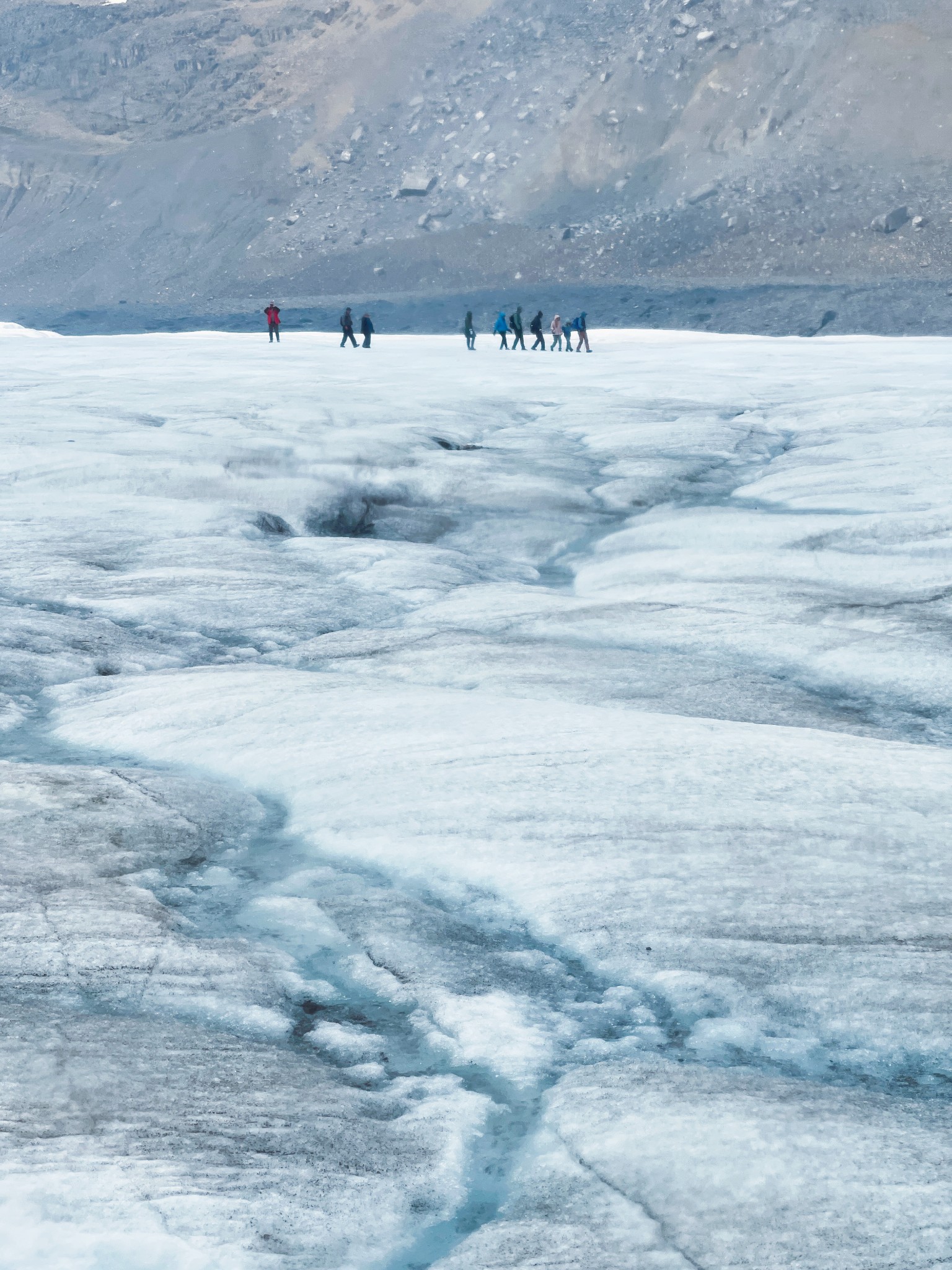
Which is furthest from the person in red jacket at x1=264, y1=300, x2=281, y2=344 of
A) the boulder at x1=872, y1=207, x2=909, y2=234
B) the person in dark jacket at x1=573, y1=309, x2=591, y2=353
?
the boulder at x1=872, y1=207, x2=909, y2=234

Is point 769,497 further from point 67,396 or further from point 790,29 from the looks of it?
point 790,29

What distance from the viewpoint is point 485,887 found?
4.01 metres

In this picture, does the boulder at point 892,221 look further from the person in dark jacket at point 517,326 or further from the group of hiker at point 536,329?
the person in dark jacket at point 517,326

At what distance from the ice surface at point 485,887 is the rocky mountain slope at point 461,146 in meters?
67.5

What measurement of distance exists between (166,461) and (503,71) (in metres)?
91.0

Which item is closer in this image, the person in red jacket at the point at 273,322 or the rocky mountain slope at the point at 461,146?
the person in red jacket at the point at 273,322

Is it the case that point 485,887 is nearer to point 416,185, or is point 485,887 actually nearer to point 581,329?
point 581,329

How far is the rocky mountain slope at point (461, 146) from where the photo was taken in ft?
248

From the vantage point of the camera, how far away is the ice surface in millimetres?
2537

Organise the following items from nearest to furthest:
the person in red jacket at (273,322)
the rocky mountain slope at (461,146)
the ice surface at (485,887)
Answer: the ice surface at (485,887), the person in red jacket at (273,322), the rocky mountain slope at (461,146)

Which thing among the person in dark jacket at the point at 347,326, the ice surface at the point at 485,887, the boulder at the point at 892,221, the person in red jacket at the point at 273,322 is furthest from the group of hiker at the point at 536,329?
the boulder at the point at 892,221

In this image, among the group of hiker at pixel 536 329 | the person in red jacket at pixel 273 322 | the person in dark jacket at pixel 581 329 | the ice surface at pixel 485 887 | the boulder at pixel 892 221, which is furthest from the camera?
the boulder at pixel 892 221

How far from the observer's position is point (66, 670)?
649 centimetres

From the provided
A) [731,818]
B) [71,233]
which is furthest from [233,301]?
[731,818]
